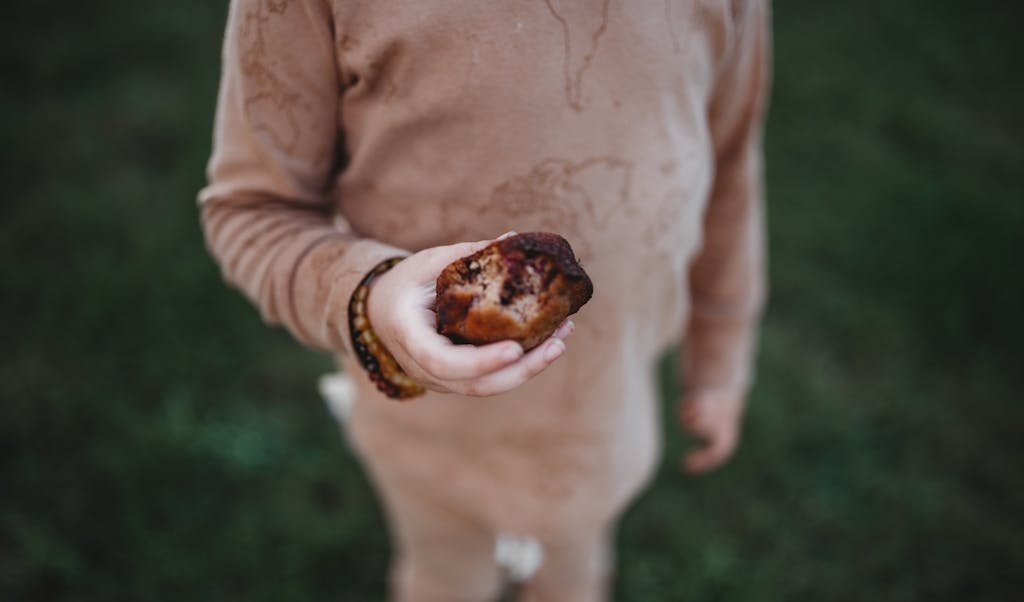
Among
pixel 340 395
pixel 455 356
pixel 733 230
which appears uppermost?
pixel 455 356

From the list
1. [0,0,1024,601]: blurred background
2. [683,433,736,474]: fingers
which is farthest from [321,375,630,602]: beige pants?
[0,0,1024,601]: blurred background

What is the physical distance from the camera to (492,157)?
90 cm

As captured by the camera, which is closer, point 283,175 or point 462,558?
point 283,175

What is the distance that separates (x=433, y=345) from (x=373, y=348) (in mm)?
182

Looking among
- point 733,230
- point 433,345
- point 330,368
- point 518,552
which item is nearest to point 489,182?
point 433,345

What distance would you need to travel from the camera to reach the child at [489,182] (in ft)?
2.68

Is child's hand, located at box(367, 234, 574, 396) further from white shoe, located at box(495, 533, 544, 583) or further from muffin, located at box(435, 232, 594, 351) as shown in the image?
white shoe, located at box(495, 533, 544, 583)

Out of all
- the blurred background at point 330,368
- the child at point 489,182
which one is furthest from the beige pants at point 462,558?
the blurred background at point 330,368

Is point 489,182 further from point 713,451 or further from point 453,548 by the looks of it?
point 713,451

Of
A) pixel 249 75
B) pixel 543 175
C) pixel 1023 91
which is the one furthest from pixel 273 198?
pixel 1023 91

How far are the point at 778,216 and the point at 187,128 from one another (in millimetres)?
3190

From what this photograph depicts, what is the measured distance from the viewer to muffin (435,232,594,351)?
704 millimetres

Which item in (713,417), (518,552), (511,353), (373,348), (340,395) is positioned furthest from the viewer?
(713,417)

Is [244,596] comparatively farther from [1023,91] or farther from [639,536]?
[1023,91]
